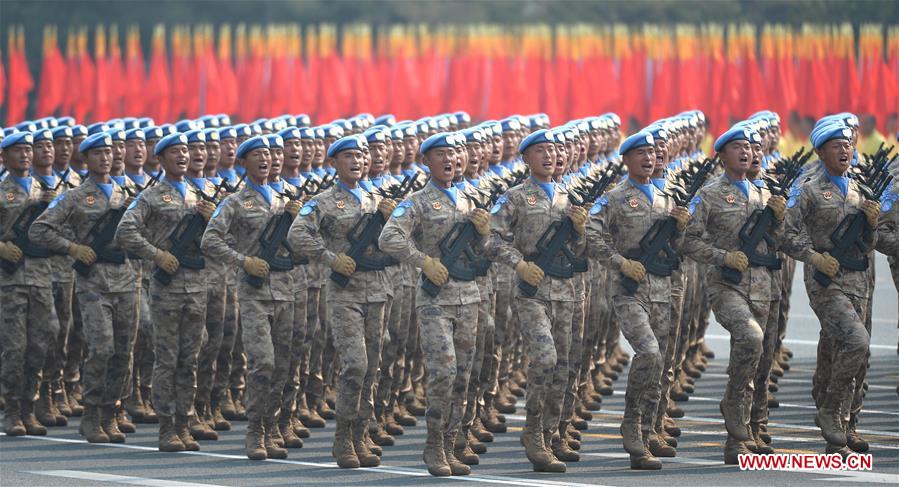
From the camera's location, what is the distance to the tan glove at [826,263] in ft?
44.5

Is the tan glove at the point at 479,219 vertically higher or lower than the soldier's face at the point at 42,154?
higher

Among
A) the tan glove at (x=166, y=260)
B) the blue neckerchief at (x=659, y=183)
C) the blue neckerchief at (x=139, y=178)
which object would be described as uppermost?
the blue neckerchief at (x=659, y=183)

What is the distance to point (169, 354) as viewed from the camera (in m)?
14.8

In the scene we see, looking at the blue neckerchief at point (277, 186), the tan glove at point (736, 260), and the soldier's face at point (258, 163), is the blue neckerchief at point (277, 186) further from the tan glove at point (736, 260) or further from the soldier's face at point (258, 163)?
the tan glove at point (736, 260)

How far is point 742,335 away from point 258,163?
3971 mm

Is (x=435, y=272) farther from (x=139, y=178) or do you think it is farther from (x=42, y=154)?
(x=42, y=154)

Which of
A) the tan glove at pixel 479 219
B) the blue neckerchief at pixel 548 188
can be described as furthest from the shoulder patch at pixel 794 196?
the tan glove at pixel 479 219

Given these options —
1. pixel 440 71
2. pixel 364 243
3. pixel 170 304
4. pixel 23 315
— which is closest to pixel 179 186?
pixel 170 304

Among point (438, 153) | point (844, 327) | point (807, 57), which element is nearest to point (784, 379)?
point (844, 327)

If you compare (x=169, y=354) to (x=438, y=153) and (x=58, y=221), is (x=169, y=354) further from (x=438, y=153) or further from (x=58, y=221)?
(x=438, y=153)

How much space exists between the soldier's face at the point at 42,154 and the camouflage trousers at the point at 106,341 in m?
1.45

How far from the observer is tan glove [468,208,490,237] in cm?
1350

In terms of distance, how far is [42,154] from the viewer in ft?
53.0

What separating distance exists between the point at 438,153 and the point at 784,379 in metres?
6.66
